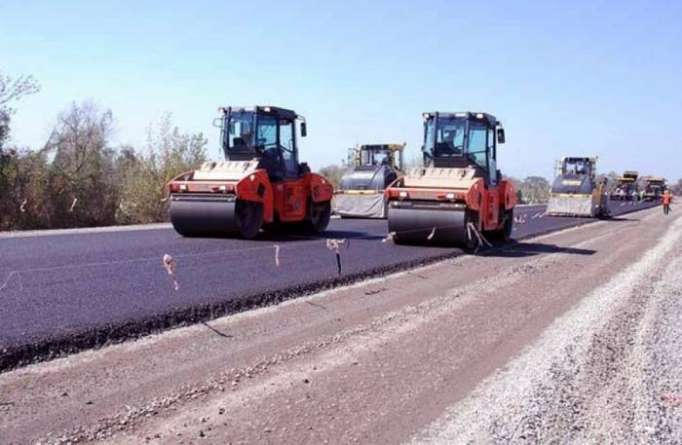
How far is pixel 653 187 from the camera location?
200 feet

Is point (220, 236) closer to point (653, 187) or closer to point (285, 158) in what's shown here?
point (285, 158)

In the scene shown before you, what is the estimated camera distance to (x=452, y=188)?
1375 cm

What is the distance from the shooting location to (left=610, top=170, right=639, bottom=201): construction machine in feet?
179

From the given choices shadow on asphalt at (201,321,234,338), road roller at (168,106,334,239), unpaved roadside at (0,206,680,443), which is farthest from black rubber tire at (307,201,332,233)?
shadow on asphalt at (201,321,234,338)

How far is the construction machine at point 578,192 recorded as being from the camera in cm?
2948

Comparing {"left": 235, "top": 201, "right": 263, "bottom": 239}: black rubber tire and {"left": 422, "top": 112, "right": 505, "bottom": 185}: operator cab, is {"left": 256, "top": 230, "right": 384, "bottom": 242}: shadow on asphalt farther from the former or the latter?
A: {"left": 422, "top": 112, "right": 505, "bottom": 185}: operator cab

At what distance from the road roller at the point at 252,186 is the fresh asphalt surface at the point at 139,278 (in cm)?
45

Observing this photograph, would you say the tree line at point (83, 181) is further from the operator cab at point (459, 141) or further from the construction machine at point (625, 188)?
the construction machine at point (625, 188)

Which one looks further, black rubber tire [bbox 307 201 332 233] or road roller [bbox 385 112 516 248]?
black rubber tire [bbox 307 201 332 233]

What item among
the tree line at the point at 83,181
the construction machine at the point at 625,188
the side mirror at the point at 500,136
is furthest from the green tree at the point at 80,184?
the construction machine at the point at 625,188

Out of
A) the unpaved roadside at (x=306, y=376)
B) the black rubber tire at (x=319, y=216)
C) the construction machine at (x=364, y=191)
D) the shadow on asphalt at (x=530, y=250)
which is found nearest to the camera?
the unpaved roadside at (x=306, y=376)

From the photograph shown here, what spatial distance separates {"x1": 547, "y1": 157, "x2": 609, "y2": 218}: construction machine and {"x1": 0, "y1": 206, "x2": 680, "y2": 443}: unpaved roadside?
21451mm

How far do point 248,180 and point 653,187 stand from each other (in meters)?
54.9

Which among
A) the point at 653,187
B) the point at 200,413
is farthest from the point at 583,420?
the point at 653,187
